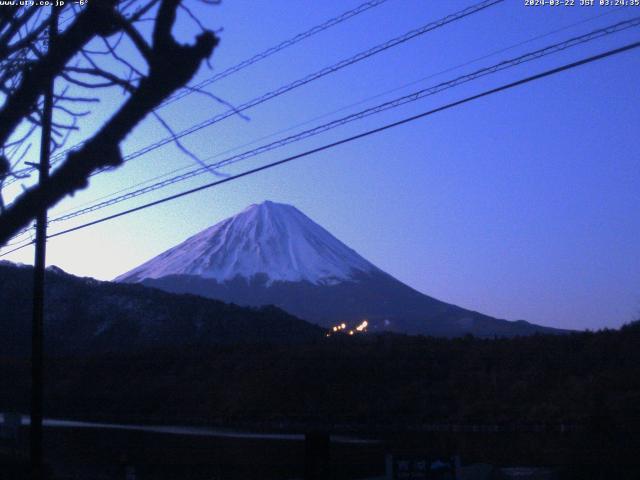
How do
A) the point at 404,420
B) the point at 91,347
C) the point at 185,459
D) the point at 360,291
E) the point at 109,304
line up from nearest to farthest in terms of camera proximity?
the point at 185,459
the point at 404,420
the point at 91,347
the point at 109,304
the point at 360,291

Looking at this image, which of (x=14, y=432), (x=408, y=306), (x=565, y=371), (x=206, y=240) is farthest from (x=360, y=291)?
(x=14, y=432)

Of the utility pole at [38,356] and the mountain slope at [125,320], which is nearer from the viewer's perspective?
the utility pole at [38,356]

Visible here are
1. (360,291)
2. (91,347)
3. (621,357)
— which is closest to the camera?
(621,357)

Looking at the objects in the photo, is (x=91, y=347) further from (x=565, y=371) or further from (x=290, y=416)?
(x=565, y=371)

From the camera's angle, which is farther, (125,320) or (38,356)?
(125,320)

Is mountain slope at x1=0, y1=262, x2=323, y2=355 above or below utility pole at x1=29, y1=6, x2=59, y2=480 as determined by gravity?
above

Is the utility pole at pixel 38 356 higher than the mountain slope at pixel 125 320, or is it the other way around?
the mountain slope at pixel 125 320

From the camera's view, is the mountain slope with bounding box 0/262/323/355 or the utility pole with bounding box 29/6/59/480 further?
the mountain slope with bounding box 0/262/323/355

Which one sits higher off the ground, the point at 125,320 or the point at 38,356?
the point at 125,320
